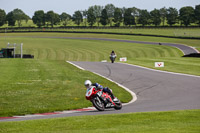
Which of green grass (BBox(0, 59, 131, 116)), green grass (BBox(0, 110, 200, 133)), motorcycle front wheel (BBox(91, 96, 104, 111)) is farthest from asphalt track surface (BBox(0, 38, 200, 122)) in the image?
green grass (BBox(0, 110, 200, 133))

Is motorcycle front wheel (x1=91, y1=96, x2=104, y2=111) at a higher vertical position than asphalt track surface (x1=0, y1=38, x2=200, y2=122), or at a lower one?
higher

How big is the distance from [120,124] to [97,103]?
10.6ft

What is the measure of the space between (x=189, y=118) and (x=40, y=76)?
50.2 ft

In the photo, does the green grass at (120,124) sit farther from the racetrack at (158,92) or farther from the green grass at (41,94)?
the green grass at (41,94)

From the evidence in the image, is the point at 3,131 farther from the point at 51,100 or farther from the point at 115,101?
the point at 51,100

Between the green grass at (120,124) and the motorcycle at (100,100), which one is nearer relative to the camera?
the green grass at (120,124)

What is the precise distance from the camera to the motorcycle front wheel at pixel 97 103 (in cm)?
1341

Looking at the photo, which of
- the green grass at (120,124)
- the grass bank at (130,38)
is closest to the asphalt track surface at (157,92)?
the green grass at (120,124)

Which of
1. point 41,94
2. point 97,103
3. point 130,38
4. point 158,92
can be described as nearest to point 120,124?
point 97,103

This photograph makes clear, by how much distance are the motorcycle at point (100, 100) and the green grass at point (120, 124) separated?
1552mm

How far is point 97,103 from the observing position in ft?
44.5

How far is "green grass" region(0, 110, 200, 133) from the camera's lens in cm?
953

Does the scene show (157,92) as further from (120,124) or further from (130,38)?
(130,38)

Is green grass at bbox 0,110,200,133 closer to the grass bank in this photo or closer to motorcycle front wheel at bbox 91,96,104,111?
motorcycle front wheel at bbox 91,96,104,111
